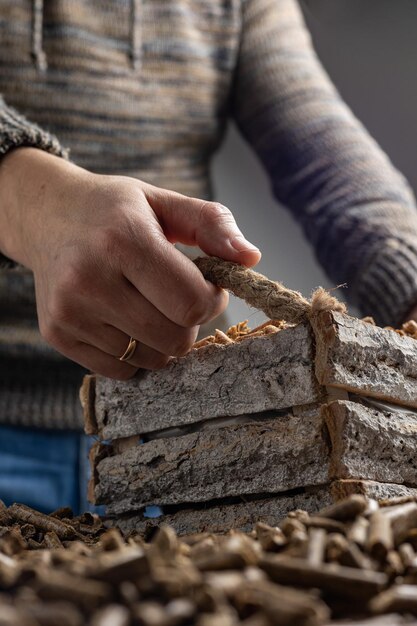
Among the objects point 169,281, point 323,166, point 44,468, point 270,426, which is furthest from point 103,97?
point 270,426

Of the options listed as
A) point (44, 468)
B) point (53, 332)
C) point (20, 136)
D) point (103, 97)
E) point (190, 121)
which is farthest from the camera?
point (190, 121)

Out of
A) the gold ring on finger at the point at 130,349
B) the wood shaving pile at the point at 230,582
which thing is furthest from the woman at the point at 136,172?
the wood shaving pile at the point at 230,582

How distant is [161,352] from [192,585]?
51cm

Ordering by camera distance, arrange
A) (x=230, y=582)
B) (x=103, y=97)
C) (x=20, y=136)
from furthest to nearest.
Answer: (x=103, y=97)
(x=20, y=136)
(x=230, y=582)

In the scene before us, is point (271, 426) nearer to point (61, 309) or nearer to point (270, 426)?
point (270, 426)

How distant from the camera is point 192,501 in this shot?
0.94 meters

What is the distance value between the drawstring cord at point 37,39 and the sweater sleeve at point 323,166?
46cm

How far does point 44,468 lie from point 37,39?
80 centimetres

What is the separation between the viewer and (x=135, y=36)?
5.49ft

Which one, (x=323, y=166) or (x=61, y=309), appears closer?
(x=61, y=309)

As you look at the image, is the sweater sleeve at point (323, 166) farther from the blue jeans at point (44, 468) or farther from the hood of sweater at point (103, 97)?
the blue jeans at point (44, 468)

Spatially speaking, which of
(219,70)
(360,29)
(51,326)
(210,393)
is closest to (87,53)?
(219,70)

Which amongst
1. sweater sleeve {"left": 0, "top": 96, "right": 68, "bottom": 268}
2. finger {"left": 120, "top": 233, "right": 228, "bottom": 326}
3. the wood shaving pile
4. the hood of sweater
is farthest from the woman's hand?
the hood of sweater

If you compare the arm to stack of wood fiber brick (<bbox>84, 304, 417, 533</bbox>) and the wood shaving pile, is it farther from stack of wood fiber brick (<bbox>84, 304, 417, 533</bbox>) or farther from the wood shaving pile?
the wood shaving pile
